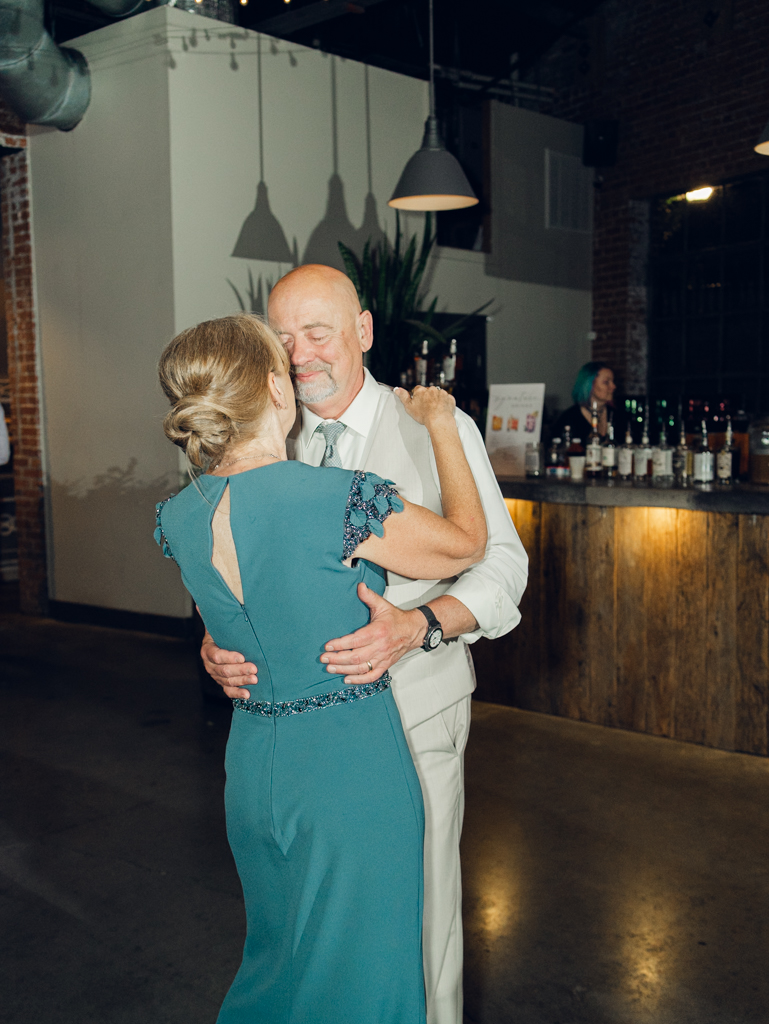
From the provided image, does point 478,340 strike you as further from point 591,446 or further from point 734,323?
point 591,446

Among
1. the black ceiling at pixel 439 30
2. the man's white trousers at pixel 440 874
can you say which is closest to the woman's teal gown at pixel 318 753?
the man's white trousers at pixel 440 874

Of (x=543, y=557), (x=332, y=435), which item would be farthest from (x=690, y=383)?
(x=332, y=435)

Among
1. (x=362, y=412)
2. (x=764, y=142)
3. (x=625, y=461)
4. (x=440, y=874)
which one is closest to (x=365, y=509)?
(x=362, y=412)

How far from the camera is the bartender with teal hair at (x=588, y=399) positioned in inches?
214

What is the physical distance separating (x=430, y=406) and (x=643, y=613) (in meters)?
2.47

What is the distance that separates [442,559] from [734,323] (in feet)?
22.1

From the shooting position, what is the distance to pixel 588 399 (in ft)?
18.3

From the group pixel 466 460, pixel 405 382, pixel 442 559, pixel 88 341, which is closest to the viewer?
pixel 442 559

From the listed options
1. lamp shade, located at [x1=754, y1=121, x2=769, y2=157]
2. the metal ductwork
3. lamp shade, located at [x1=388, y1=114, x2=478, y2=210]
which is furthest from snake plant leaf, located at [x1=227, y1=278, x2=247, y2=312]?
lamp shade, located at [x1=754, y1=121, x2=769, y2=157]

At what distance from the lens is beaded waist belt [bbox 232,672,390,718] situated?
135cm

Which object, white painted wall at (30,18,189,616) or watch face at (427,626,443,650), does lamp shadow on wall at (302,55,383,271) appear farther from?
watch face at (427,626,443,650)

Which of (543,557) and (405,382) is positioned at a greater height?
(405,382)

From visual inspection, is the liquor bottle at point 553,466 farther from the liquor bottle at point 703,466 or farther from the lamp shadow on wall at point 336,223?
the lamp shadow on wall at point 336,223

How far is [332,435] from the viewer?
6.04 feet
